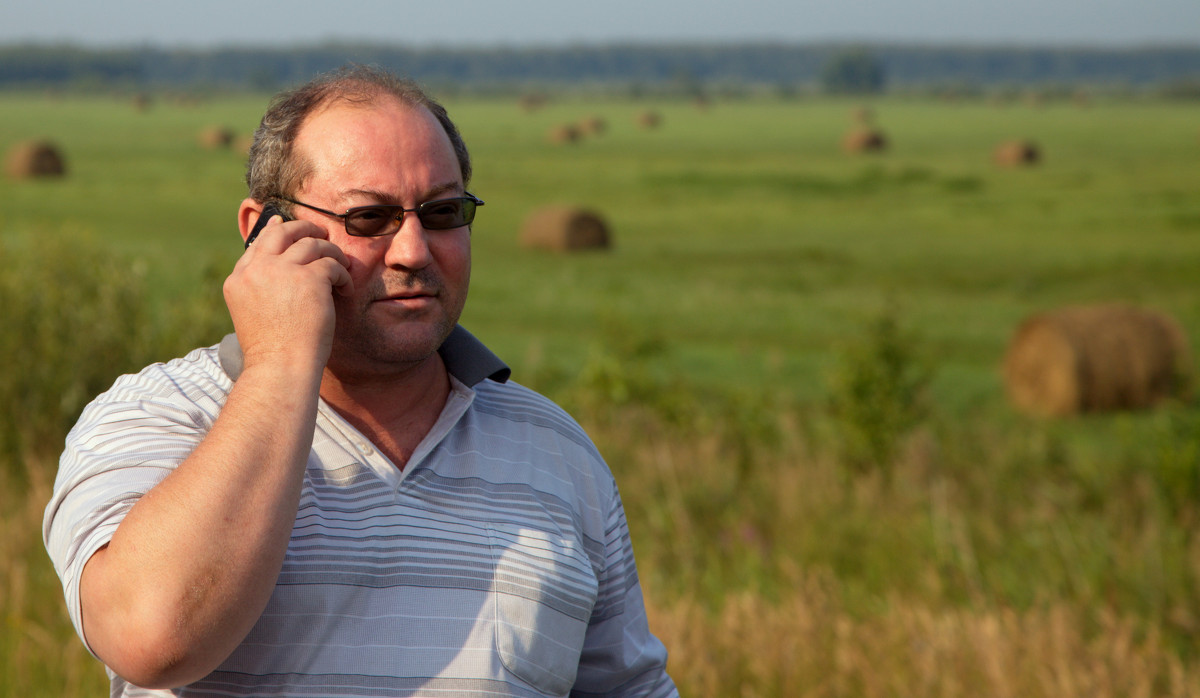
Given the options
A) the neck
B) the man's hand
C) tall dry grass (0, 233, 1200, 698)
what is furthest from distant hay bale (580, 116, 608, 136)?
the man's hand

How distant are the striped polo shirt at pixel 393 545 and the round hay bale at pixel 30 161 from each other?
1719 inches

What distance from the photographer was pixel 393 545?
2.17m

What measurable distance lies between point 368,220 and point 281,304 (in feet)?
1.06

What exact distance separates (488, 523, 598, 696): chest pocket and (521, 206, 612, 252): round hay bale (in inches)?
973

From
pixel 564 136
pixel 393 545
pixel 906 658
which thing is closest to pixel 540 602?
pixel 393 545

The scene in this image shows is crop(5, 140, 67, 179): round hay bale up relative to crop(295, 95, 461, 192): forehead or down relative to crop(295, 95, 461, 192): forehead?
down

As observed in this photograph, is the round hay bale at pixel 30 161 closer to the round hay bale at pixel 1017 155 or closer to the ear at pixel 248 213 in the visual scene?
the round hay bale at pixel 1017 155

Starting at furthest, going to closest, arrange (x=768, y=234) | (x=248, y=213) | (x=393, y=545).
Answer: (x=768, y=234) → (x=248, y=213) → (x=393, y=545)

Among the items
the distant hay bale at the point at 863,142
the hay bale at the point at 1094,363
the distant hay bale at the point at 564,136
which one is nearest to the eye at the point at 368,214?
the hay bale at the point at 1094,363

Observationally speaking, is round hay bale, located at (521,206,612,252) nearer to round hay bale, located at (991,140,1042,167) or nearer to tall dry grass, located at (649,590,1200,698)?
tall dry grass, located at (649,590,1200,698)

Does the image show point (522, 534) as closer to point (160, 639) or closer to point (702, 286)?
point (160, 639)

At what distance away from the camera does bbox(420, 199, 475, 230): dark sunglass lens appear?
7.55ft

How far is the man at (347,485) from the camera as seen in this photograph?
1.83 meters

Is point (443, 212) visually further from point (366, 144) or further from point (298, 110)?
point (298, 110)
